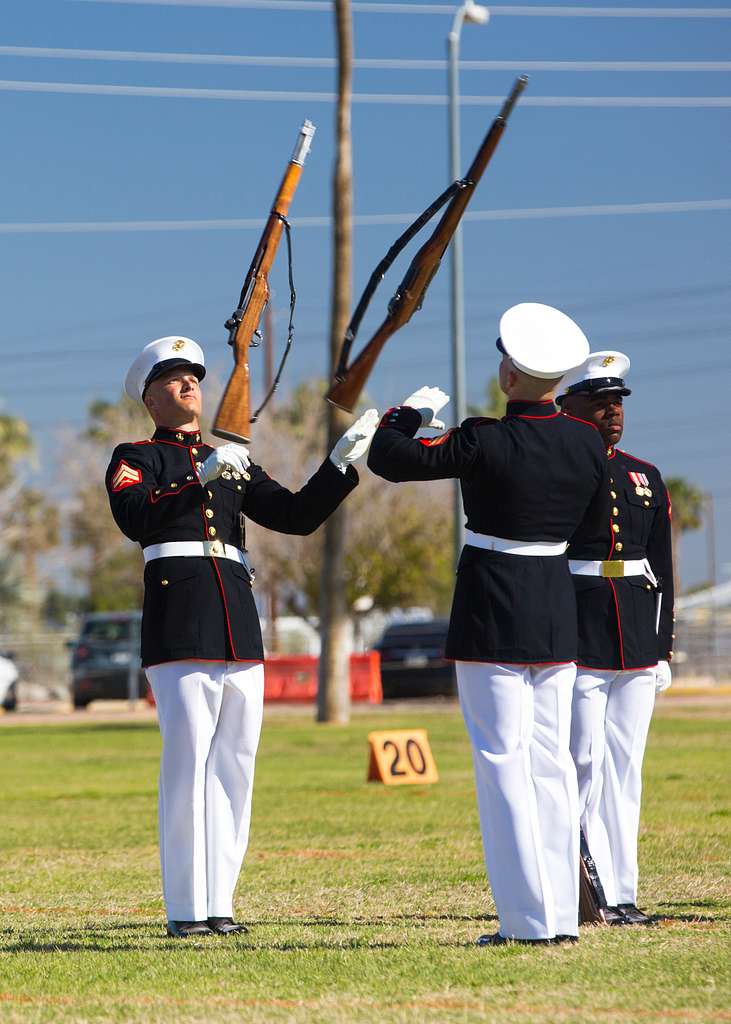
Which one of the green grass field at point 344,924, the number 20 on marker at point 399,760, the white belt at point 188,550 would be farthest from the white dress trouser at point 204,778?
the number 20 on marker at point 399,760

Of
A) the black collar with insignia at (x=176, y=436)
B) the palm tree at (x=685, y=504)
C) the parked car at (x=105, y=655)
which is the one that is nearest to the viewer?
the black collar with insignia at (x=176, y=436)

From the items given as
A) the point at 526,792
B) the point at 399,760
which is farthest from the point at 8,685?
the point at 526,792

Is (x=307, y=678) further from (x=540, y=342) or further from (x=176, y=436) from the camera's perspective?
(x=540, y=342)

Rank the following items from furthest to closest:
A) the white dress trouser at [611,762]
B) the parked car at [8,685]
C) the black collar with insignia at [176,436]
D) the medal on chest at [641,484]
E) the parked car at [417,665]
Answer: the parked car at [8,685] < the parked car at [417,665] < the medal on chest at [641,484] < the white dress trouser at [611,762] < the black collar with insignia at [176,436]

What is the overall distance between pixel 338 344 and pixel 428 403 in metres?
19.5

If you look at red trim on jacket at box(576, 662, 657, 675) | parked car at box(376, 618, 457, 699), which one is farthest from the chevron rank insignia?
parked car at box(376, 618, 457, 699)

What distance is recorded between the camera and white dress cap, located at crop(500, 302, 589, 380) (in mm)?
6387

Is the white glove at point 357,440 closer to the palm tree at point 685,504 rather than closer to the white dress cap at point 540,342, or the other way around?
the white dress cap at point 540,342

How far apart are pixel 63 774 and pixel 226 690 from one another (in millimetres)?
11068

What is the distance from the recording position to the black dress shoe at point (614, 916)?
6.90m

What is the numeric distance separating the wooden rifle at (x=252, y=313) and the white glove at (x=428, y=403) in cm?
62

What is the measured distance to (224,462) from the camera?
648 centimetres

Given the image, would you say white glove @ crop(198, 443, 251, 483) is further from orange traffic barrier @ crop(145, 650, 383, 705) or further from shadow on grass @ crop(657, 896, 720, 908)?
orange traffic barrier @ crop(145, 650, 383, 705)

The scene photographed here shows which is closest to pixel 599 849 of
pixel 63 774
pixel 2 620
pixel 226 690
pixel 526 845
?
pixel 526 845
